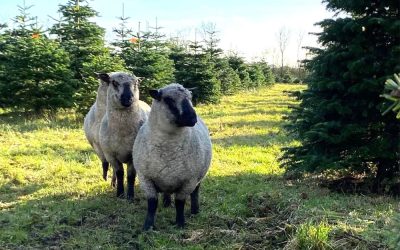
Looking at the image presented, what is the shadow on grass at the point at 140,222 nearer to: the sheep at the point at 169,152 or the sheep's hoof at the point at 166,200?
the sheep's hoof at the point at 166,200

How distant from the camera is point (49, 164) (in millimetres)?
8656

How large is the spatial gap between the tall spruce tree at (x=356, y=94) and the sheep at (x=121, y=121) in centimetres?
280

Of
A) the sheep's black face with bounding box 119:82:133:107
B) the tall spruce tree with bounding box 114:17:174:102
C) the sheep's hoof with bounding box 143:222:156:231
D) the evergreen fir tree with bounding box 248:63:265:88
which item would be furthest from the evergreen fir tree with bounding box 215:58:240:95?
the sheep's hoof with bounding box 143:222:156:231

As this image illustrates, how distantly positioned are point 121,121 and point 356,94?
12.3ft

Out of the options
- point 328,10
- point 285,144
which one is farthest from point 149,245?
point 285,144

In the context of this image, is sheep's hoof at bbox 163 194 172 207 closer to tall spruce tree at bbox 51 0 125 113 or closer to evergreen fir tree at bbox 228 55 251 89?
tall spruce tree at bbox 51 0 125 113

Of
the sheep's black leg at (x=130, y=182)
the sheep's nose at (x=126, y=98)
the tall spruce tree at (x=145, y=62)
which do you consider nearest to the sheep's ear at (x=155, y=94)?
the sheep's nose at (x=126, y=98)

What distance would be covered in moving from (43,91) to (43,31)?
3044 millimetres

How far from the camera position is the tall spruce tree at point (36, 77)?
551 inches

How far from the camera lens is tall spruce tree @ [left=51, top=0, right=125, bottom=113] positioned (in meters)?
14.5

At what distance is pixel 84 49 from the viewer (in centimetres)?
1550

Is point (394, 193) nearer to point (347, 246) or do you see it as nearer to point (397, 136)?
point (397, 136)

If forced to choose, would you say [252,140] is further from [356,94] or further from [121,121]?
[121,121]

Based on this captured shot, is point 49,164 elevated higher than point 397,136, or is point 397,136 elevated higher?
point 397,136
